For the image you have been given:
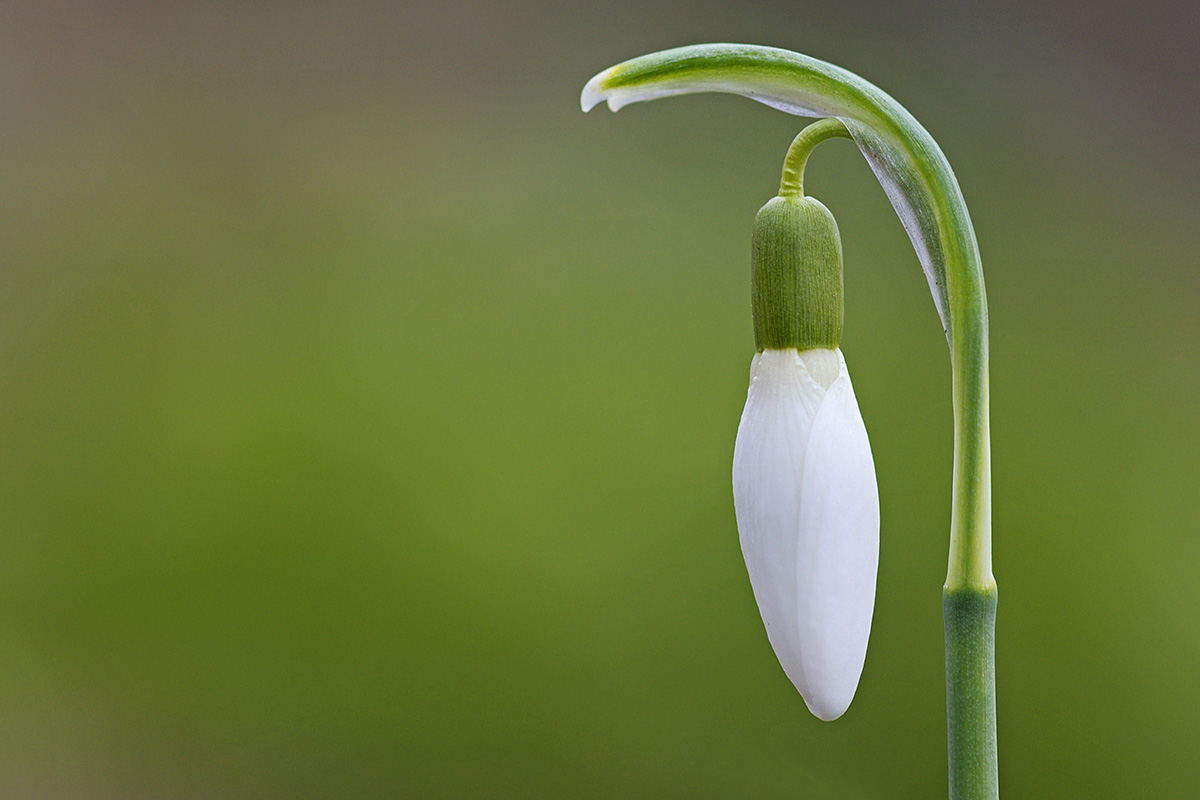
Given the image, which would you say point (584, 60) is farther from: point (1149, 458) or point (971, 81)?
point (1149, 458)

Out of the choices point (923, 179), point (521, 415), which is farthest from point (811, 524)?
point (521, 415)

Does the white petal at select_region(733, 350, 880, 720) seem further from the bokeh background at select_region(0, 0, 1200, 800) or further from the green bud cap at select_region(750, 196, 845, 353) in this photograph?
the bokeh background at select_region(0, 0, 1200, 800)

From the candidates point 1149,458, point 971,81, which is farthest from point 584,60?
point 1149,458

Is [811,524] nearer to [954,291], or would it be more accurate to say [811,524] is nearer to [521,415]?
[954,291]

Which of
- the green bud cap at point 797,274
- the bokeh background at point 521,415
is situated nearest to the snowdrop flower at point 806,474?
the green bud cap at point 797,274

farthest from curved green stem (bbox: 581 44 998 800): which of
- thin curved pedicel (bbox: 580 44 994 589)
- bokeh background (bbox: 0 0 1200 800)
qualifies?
bokeh background (bbox: 0 0 1200 800)

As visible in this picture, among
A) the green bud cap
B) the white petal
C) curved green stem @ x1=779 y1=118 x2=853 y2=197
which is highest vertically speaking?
curved green stem @ x1=779 y1=118 x2=853 y2=197
